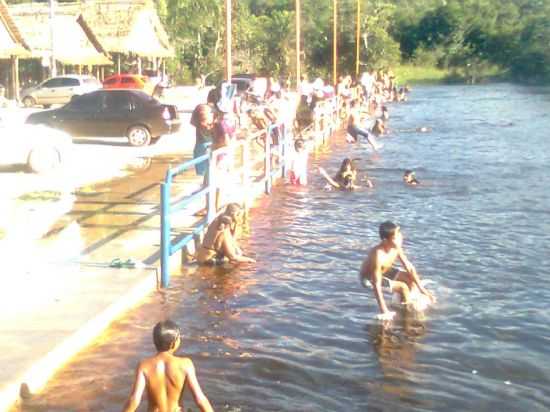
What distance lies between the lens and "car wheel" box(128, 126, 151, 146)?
23.6 metres

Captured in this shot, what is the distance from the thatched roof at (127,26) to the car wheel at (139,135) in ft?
98.8

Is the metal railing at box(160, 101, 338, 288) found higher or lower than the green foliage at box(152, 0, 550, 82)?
lower

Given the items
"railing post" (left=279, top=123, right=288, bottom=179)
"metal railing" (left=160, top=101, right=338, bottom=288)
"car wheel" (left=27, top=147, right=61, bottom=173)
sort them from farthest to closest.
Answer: "railing post" (left=279, top=123, right=288, bottom=179) < "car wheel" (left=27, top=147, right=61, bottom=173) < "metal railing" (left=160, top=101, right=338, bottom=288)

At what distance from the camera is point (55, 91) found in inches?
1612

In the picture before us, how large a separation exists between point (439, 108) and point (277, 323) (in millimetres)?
47581

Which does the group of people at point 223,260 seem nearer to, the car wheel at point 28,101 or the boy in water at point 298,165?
the boy in water at point 298,165

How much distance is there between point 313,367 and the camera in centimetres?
738

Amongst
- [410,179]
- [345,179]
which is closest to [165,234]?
[345,179]

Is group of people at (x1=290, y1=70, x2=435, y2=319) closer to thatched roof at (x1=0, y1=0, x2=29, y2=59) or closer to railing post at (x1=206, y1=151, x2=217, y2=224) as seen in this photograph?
railing post at (x1=206, y1=151, x2=217, y2=224)

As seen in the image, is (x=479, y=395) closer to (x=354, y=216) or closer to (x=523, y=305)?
(x=523, y=305)

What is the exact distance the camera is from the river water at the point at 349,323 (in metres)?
6.81

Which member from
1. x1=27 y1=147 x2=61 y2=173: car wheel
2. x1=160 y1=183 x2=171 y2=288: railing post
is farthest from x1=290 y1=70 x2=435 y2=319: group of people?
x1=27 y1=147 x2=61 y2=173: car wheel

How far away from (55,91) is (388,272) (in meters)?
34.1

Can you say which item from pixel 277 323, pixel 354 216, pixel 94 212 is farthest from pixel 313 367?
pixel 354 216
